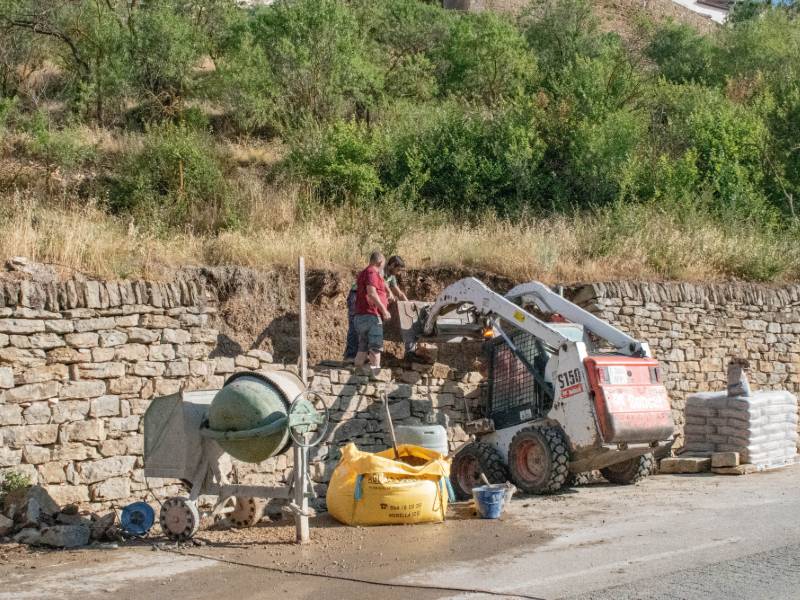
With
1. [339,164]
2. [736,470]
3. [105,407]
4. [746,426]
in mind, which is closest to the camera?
[105,407]

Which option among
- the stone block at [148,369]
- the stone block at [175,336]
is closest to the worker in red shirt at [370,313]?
the stone block at [175,336]

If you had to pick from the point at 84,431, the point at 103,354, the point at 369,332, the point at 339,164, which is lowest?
the point at 84,431

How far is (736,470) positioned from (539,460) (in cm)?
393

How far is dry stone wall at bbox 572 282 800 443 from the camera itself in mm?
16156

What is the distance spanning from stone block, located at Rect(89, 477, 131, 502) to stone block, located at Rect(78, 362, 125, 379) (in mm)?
1103

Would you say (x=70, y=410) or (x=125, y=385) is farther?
(x=125, y=385)

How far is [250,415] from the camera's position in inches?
360

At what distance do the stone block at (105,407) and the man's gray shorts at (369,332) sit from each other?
3.50 meters

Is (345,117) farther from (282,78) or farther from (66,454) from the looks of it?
(66,454)

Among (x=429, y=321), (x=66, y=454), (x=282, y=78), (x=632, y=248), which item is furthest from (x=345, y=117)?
(x=66, y=454)

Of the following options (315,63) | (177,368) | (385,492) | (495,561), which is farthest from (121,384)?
(315,63)

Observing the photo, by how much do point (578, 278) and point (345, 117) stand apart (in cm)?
1087

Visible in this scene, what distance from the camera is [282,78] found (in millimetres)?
25125

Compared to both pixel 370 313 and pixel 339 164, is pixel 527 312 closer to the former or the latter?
pixel 370 313
